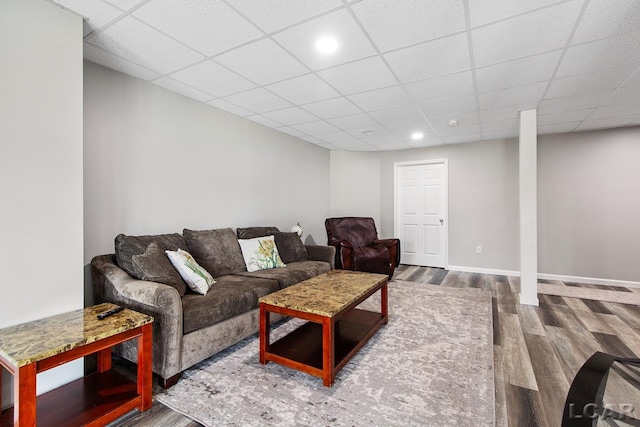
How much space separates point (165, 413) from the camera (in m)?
1.58

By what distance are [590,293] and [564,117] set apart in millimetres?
2341

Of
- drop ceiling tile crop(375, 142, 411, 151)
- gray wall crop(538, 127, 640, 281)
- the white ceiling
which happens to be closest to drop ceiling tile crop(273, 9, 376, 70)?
the white ceiling

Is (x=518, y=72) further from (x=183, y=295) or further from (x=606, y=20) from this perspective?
(x=183, y=295)

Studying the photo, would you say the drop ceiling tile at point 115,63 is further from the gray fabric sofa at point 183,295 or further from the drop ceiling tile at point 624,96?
the drop ceiling tile at point 624,96

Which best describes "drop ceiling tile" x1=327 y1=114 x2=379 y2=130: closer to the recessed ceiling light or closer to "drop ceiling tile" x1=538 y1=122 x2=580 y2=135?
the recessed ceiling light

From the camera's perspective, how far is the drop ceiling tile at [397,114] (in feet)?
11.3

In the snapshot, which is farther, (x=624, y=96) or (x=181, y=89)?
(x=624, y=96)

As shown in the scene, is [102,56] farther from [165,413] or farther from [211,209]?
[165,413]

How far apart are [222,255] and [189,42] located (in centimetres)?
190

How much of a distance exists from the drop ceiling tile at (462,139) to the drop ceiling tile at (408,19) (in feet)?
10.4

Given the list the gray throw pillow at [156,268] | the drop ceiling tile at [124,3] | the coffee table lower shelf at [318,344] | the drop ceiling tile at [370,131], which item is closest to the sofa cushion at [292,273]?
the coffee table lower shelf at [318,344]

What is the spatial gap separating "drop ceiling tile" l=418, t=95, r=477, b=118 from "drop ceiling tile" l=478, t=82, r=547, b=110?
107 millimetres

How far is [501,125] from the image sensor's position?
406cm

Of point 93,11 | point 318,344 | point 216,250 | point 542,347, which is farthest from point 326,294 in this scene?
point 93,11
